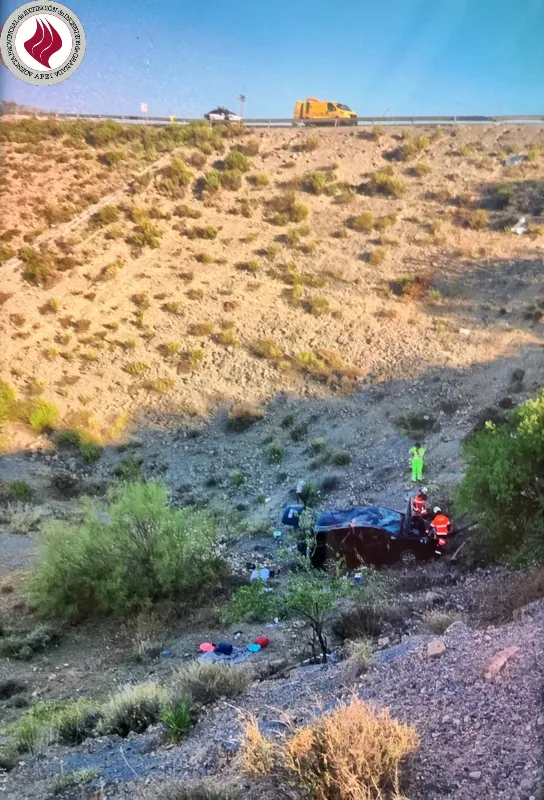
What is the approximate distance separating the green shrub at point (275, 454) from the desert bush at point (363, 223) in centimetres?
1272

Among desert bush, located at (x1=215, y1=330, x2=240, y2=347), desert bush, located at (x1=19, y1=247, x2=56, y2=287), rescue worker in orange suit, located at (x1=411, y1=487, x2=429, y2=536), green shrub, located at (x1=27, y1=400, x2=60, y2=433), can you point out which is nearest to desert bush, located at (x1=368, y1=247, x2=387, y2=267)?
desert bush, located at (x1=215, y1=330, x2=240, y2=347)

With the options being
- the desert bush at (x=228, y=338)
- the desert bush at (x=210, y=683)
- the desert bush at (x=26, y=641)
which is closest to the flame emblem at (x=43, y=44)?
the desert bush at (x=210, y=683)

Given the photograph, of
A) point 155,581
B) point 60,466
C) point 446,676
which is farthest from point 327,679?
point 60,466

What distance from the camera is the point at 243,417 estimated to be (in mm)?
22438

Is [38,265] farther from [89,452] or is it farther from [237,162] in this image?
[237,162]

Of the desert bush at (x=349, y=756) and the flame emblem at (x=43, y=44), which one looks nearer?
the desert bush at (x=349, y=756)

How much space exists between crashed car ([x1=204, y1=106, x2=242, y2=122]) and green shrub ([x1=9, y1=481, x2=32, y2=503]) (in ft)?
78.9

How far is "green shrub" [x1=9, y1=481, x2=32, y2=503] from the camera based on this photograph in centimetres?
1873

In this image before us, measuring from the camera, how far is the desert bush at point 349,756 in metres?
3.84

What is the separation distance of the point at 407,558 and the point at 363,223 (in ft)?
67.1

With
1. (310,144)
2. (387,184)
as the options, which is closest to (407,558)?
(387,184)

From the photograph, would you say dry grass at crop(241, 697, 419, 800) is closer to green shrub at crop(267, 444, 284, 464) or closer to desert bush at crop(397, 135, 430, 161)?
green shrub at crop(267, 444, 284, 464)

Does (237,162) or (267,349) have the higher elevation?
(237,162)

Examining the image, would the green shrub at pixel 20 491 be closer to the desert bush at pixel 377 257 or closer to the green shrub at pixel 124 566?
the green shrub at pixel 124 566
